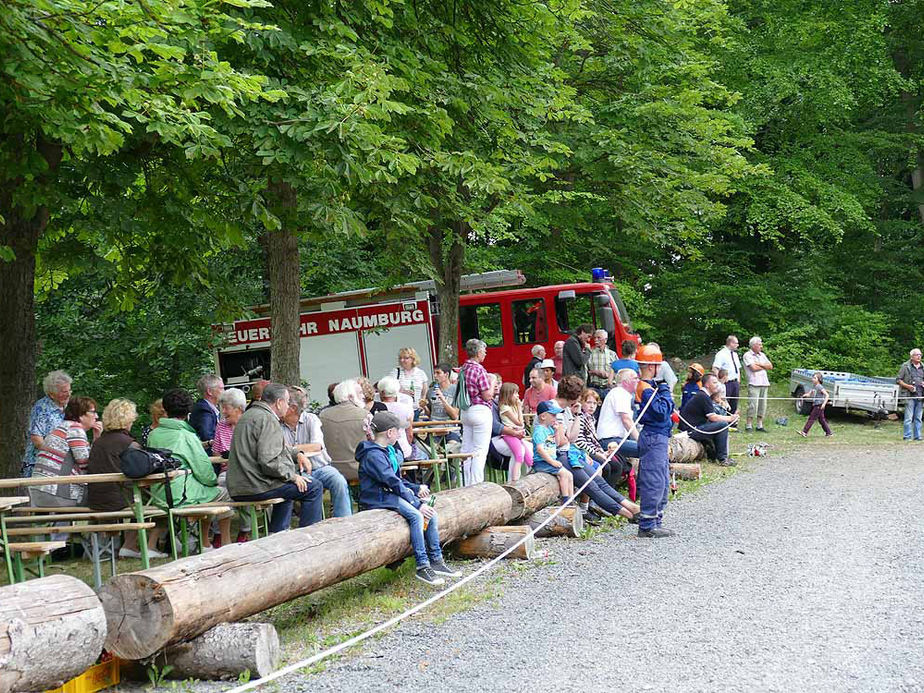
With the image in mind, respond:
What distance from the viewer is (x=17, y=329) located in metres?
10.5

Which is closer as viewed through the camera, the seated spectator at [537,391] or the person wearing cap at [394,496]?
the person wearing cap at [394,496]

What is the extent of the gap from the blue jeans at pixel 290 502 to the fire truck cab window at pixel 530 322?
43.0 ft

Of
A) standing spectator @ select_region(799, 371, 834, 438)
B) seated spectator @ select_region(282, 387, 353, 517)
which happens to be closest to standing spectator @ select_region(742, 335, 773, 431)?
standing spectator @ select_region(799, 371, 834, 438)

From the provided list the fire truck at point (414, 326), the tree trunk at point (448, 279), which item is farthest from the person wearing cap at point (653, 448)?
the fire truck at point (414, 326)

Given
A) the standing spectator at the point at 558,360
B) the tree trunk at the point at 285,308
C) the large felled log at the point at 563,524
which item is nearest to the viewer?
the large felled log at the point at 563,524

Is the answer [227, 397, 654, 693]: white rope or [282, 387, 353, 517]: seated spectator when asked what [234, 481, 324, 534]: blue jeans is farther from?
[227, 397, 654, 693]: white rope

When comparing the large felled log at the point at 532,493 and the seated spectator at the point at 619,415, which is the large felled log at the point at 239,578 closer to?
the large felled log at the point at 532,493

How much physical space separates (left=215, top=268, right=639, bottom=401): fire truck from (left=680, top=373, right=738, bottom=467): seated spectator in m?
4.72

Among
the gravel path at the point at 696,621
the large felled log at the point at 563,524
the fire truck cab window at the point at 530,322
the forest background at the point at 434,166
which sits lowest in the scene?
the gravel path at the point at 696,621

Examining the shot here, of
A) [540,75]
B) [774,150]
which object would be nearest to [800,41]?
[774,150]

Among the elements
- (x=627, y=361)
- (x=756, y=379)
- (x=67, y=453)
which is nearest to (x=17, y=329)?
(x=67, y=453)

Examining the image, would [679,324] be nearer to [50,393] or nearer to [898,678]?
[50,393]

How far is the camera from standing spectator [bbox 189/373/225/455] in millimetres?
11125

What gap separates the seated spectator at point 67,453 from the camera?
8.95 metres
